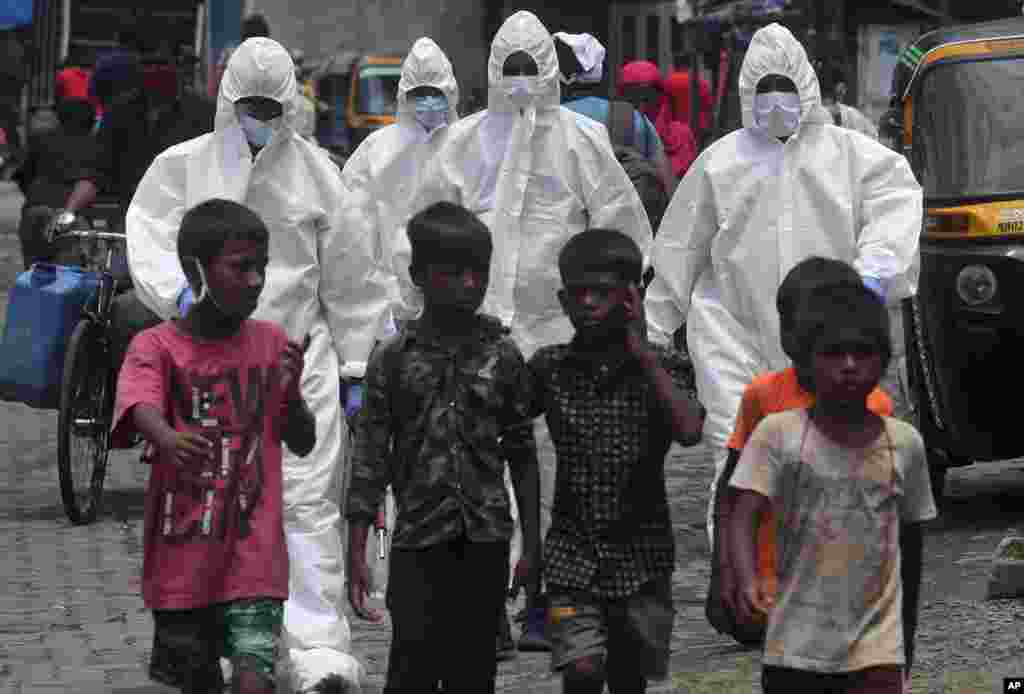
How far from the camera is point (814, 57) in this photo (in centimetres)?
2086

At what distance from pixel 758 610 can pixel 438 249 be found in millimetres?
1254

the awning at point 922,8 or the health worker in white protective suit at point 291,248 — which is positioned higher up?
the awning at point 922,8

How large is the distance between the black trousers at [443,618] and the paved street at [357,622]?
144 cm

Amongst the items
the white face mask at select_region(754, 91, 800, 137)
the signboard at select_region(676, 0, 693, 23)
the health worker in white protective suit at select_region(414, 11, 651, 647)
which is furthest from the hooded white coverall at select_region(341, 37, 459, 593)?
the signboard at select_region(676, 0, 693, 23)

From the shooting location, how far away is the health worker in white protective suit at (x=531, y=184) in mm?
9055

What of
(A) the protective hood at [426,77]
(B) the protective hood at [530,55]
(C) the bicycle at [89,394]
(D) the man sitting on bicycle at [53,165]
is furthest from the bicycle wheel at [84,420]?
(B) the protective hood at [530,55]

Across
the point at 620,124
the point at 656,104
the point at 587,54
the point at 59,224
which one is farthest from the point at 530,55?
the point at 656,104

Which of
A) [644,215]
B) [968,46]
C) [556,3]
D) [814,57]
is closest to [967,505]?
[968,46]

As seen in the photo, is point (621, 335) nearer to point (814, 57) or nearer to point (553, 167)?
point (553, 167)

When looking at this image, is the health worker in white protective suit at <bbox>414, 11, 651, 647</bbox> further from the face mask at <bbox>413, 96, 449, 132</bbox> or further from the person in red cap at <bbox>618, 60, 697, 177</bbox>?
the person in red cap at <bbox>618, 60, 697, 177</bbox>

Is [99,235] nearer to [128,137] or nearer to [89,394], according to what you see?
[89,394]

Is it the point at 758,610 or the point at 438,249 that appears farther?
the point at 438,249

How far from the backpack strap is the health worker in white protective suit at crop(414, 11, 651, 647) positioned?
1382 millimetres

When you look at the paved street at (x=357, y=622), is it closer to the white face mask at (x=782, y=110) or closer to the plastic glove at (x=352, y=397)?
the plastic glove at (x=352, y=397)
